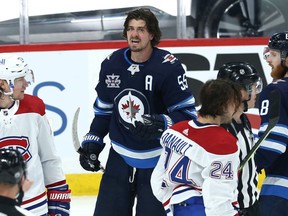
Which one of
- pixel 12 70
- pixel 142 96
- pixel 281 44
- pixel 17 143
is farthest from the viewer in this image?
pixel 142 96

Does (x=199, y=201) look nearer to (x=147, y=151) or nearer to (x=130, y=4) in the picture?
(x=147, y=151)

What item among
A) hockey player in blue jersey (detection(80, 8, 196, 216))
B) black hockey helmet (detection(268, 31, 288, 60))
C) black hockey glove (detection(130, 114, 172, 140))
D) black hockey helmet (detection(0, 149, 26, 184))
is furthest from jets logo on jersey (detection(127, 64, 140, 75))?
black hockey helmet (detection(0, 149, 26, 184))

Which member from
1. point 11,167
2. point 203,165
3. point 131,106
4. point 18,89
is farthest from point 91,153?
point 11,167

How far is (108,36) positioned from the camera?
21.0 feet

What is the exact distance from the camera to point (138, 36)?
363 centimetres

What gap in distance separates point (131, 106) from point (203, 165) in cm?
92

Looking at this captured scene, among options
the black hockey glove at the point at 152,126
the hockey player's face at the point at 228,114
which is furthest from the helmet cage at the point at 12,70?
the hockey player's face at the point at 228,114

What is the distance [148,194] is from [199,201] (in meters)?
0.78

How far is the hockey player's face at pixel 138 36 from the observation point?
3.61m

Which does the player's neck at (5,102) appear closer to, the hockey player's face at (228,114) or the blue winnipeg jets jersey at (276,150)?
the hockey player's face at (228,114)

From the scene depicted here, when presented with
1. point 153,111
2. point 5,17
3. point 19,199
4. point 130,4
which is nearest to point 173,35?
point 130,4

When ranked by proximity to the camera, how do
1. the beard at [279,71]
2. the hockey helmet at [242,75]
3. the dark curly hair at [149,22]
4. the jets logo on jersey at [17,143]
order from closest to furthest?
the jets logo on jersey at [17,143] < the hockey helmet at [242,75] < the beard at [279,71] < the dark curly hair at [149,22]

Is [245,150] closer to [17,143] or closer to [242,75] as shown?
[242,75]

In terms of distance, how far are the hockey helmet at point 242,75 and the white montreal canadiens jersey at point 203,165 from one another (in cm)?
51
